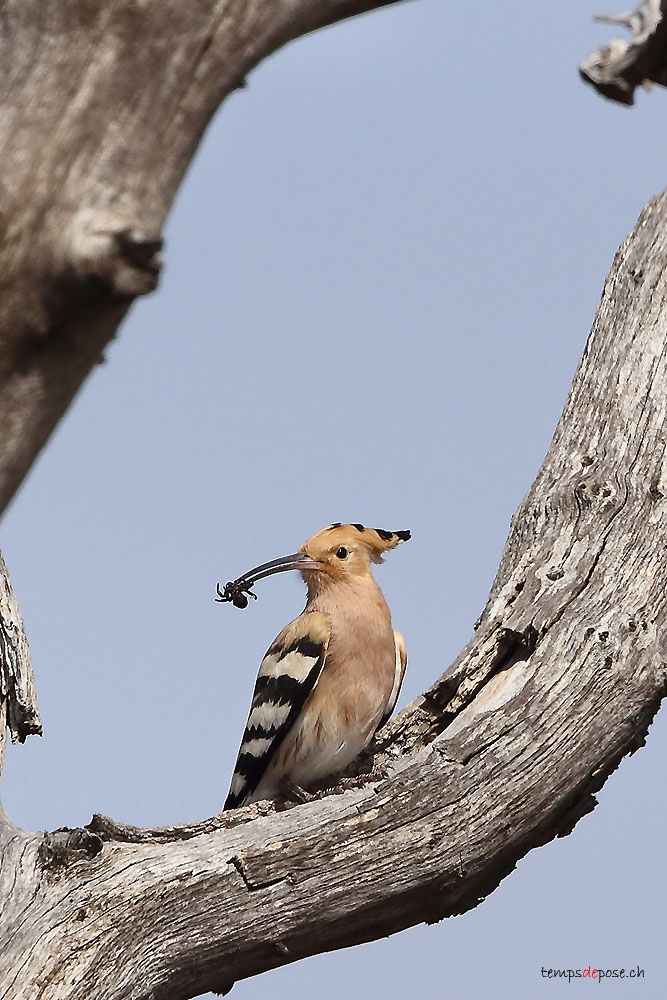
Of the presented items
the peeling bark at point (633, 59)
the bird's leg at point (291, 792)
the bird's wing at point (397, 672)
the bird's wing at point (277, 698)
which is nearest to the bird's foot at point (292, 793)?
the bird's leg at point (291, 792)

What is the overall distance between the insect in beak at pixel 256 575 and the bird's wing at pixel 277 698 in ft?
1.10

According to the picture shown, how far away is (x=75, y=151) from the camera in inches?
65.5

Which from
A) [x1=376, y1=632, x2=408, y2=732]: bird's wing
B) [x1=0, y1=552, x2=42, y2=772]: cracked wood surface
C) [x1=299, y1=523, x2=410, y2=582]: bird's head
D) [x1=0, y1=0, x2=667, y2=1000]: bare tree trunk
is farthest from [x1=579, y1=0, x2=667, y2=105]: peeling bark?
[x1=0, y1=552, x2=42, y2=772]: cracked wood surface

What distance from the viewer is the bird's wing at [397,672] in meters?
4.70

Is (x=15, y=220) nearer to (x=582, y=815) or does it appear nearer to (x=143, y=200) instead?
(x=143, y=200)

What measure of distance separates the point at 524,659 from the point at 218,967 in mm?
1388

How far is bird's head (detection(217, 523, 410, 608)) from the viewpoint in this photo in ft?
16.4

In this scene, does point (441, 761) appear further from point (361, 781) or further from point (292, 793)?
point (292, 793)

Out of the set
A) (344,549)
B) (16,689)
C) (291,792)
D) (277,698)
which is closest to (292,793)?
(291,792)

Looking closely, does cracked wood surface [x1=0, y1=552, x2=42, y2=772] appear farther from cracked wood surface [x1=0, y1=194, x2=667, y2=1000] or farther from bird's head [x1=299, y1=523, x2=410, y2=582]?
bird's head [x1=299, y1=523, x2=410, y2=582]

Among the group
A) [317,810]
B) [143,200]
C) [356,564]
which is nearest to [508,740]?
[317,810]

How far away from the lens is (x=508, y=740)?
3486 millimetres

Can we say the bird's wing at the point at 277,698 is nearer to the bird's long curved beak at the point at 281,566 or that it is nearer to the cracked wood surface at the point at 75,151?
the bird's long curved beak at the point at 281,566

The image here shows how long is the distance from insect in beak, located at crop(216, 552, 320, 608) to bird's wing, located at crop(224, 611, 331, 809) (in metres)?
0.34
